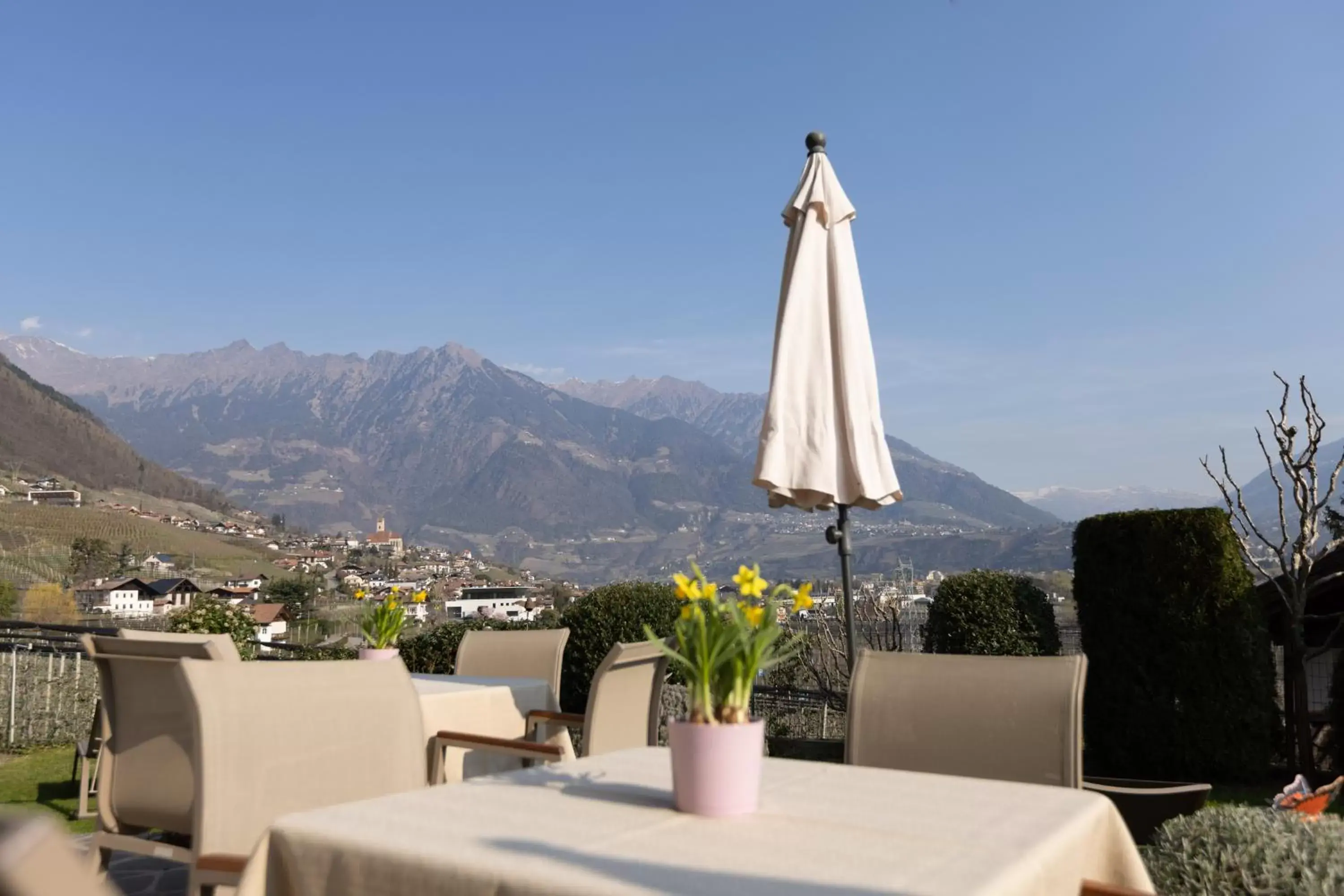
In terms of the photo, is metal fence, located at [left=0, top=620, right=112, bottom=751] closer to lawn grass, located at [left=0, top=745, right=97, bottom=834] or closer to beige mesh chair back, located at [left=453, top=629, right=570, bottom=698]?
lawn grass, located at [left=0, top=745, right=97, bottom=834]

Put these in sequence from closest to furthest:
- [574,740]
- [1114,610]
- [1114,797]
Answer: [1114,797] < [1114,610] < [574,740]

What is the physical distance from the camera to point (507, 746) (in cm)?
299

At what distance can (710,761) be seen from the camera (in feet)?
5.84

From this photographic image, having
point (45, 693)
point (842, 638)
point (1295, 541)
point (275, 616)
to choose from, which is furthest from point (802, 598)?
point (275, 616)

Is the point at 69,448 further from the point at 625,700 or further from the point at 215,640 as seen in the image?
the point at 625,700

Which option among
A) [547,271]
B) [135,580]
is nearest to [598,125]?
[135,580]

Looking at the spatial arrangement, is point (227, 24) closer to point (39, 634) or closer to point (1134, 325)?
point (1134, 325)

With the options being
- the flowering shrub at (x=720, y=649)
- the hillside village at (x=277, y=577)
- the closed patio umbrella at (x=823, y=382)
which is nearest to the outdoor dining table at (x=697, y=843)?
the flowering shrub at (x=720, y=649)

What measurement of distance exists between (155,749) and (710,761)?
2.26 metres

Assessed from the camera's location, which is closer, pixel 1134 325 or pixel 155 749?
pixel 155 749

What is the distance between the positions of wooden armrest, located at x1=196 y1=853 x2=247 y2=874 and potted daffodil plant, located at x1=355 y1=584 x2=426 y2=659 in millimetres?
2907

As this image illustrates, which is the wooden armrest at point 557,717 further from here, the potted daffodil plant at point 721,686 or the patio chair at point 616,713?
the potted daffodil plant at point 721,686

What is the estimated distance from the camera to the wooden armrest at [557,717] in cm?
413

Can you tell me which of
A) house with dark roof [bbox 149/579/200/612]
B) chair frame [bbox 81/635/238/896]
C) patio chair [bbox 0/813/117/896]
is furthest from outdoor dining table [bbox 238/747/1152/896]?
house with dark roof [bbox 149/579/200/612]
